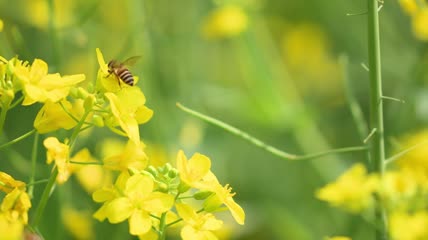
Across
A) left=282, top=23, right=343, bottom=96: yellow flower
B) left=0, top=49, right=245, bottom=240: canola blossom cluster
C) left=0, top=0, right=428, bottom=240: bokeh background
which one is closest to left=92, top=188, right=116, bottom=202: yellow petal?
left=0, top=49, right=245, bottom=240: canola blossom cluster

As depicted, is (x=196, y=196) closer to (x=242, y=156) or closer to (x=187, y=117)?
(x=187, y=117)

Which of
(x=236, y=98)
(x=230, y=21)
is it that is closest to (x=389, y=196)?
(x=230, y=21)

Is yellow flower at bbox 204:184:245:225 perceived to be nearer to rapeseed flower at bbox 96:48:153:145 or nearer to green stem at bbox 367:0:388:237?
rapeseed flower at bbox 96:48:153:145

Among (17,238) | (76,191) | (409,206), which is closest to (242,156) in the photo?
(76,191)

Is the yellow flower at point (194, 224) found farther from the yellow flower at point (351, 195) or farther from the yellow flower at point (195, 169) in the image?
the yellow flower at point (351, 195)

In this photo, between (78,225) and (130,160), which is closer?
(130,160)

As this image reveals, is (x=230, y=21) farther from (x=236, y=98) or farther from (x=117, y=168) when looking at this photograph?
(x=117, y=168)

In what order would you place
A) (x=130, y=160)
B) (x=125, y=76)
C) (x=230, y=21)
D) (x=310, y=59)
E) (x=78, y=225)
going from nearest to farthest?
(x=130, y=160) → (x=125, y=76) → (x=78, y=225) → (x=230, y=21) → (x=310, y=59)
